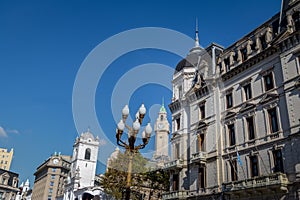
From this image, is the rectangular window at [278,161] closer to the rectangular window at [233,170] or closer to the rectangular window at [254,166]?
the rectangular window at [254,166]

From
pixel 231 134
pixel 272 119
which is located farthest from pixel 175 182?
pixel 272 119

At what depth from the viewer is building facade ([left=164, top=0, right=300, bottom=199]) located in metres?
21.1

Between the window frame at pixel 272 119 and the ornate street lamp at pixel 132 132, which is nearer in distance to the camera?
the ornate street lamp at pixel 132 132

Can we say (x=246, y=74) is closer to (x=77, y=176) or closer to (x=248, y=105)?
(x=248, y=105)

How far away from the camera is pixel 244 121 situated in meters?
25.0

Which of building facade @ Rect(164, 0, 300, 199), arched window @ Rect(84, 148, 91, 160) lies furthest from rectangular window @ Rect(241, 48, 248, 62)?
arched window @ Rect(84, 148, 91, 160)

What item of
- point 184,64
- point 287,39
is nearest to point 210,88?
point 184,64

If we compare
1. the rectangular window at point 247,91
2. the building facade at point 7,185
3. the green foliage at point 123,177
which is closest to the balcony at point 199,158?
the rectangular window at point 247,91

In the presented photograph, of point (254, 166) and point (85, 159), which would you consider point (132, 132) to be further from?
point (85, 159)

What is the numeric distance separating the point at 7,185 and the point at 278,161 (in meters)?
95.4

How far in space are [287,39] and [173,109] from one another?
52.0 ft

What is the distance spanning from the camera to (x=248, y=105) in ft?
81.9

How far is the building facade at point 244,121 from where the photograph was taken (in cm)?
2112

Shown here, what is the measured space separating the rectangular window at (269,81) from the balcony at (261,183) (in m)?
7.23
